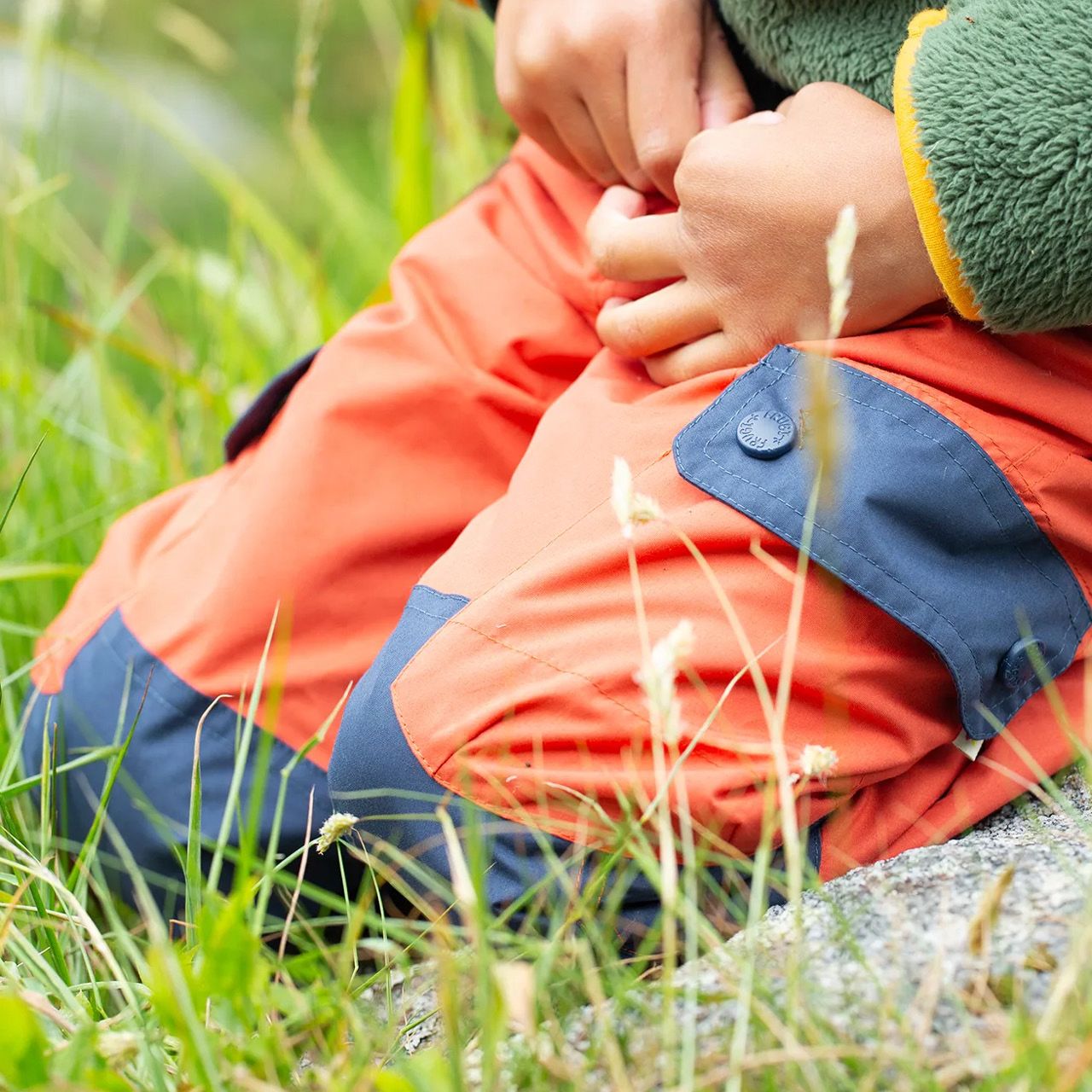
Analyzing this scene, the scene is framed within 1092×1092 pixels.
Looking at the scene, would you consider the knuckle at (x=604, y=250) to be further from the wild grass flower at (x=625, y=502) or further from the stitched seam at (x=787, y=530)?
the wild grass flower at (x=625, y=502)

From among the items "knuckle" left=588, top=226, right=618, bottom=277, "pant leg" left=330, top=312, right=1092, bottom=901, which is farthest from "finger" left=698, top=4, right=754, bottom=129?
"pant leg" left=330, top=312, right=1092, bottom=901

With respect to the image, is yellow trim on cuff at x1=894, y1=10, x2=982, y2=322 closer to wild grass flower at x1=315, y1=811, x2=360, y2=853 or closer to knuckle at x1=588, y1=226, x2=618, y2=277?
knuckle at x1=588, y1=226, x2=618, y2=277

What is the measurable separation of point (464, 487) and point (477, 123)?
1114mm

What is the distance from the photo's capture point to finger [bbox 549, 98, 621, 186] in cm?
100

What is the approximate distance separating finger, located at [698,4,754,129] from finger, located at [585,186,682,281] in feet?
0.32

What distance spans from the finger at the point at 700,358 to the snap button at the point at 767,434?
0.08 m

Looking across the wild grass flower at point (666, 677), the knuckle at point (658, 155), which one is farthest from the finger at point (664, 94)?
the wild grass flower at point (666, 677)

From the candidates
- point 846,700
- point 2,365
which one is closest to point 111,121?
point 2,365

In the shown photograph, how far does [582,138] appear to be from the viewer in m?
1.02

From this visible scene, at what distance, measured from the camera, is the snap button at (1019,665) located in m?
0.80

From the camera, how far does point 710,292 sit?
2.87 ft

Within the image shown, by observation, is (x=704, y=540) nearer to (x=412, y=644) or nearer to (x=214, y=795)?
(x=412, y=644)

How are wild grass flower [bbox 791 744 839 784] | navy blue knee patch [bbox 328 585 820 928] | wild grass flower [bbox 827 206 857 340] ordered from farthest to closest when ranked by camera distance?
1. navy blue knee patch [bbox 328 585 820 928]
2. wild grass flower [bbox 791 744 839 784]
3. wild grass flower [bbox 827 206 857 340]

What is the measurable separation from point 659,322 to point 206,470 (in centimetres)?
80
